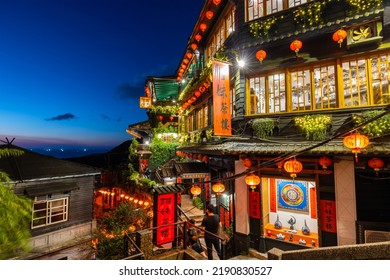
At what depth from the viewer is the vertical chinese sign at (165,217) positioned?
9.25 meters

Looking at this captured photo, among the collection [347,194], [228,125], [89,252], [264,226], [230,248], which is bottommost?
[89,252]

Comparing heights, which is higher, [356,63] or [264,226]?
[356,63]

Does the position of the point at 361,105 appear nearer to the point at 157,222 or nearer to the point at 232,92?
the point at 232,92

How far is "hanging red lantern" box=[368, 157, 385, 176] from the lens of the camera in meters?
6.88

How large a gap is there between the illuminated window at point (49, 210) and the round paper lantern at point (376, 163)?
1790 centimetres

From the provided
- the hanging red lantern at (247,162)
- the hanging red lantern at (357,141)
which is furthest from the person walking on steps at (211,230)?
the hanging red lantern at (357,141)

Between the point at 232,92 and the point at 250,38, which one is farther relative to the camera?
the point at 232,92

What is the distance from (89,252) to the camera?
47.3 feet

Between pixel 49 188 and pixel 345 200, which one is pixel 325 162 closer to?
pixel 345 200

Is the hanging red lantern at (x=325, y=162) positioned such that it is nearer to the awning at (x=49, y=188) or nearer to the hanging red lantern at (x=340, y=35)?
the hanging red lantern at (x=340, y=35)

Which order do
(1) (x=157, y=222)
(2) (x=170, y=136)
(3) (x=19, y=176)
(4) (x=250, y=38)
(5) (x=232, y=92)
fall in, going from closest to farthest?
(1) (x=157, y=222)
(4) (x=250, y=38)
(5) (x=232, y=92)
(3) (x=19, y=176)
(2) (x=170, y=136)

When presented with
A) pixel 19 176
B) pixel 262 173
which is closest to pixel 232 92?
pixel 262 173

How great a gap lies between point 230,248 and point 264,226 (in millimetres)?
2180

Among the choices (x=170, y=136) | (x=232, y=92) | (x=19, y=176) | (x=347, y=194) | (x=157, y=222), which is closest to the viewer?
(x=347, y=194)
